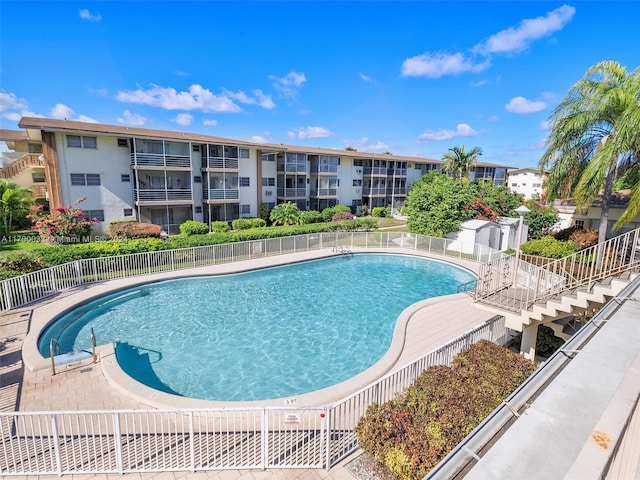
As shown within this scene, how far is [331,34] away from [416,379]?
2596 cm

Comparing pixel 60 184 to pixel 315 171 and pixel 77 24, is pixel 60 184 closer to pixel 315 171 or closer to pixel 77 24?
pixel 77 24

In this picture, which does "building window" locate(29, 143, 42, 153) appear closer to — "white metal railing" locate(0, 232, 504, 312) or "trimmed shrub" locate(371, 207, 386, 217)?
"white metal railing" locate(0, 232, 504, 312)

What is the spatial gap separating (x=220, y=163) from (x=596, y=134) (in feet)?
78.9

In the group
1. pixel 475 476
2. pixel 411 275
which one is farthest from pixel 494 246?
pixel 475 476

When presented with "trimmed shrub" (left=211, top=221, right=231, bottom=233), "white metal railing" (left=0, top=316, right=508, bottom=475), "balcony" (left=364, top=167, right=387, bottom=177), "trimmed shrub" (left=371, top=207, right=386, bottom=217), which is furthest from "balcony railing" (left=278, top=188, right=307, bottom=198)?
"white metal railing" (left=0, top=316, right=508, bottom=475)

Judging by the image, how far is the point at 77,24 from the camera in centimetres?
1548

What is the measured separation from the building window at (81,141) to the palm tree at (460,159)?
117ft

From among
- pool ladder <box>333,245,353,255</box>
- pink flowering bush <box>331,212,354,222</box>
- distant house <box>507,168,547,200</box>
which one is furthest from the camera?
distant house <box>507,168,547,200</box>

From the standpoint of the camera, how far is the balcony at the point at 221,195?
26.8 m

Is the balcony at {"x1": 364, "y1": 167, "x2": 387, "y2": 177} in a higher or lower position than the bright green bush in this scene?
higher

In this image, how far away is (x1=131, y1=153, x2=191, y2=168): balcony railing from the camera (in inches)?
914

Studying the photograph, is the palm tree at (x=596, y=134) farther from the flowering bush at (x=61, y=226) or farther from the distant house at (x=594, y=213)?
the flowering bush at (x=61, y=226)

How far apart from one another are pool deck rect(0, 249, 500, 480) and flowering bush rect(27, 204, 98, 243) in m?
7.13

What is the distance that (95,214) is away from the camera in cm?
2242
